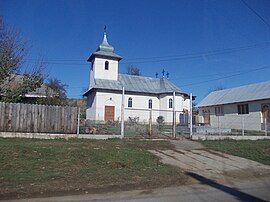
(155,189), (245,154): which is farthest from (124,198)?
(245,154)

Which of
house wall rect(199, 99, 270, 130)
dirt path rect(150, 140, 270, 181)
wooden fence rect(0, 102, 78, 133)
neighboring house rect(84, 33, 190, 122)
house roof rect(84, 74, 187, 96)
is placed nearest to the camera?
dirt path rect(150, 140, 270, 181)

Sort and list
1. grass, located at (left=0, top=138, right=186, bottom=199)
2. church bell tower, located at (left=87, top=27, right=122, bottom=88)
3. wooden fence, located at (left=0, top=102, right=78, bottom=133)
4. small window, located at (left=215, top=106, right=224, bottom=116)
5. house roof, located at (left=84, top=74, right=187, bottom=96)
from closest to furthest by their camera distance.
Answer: grass, located at (left=0, top=138, right=186, bottom=199) → wooden fence, located at (left=0, top=102, right=78, bottom=133) → small window, located at (left=215, top=106, right=224, bottom=116) → house roof, located at (left=84, top=74, right=187, bottom=96) → church bell tower, located at (left=87, top=27, right=122, bottom=88)

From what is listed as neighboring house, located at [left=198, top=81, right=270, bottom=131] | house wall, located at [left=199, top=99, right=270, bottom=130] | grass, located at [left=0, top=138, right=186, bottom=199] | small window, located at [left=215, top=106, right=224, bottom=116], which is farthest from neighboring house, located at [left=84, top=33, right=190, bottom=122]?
grass, located at [left=0, top=138, right=186, bottom=199]

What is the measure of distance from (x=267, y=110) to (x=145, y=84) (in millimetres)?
17699

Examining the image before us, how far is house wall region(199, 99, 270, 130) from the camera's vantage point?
2732 cm

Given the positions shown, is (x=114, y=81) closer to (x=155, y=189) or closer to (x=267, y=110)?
(x=267, y=110)

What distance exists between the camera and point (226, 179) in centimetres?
937

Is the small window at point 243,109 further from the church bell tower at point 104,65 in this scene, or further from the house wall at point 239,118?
the church bell tower at point 104,65

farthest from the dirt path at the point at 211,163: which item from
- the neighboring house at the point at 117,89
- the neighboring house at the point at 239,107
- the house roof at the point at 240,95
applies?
the neighboring house at the point at 117,89

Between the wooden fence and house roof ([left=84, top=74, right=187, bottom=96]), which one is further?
house roof ([left=84, top=74, right=187, bottom=96])

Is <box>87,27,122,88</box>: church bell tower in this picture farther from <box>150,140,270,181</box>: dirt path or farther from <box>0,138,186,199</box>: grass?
<box>0,138,186,199</box>: grass

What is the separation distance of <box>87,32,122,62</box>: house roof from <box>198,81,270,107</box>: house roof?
13.9 metres

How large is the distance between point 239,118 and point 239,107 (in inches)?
108

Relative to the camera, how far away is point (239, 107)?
34.2m
